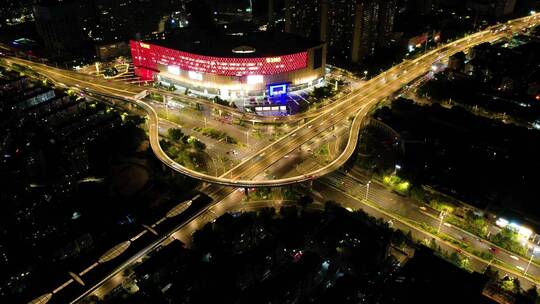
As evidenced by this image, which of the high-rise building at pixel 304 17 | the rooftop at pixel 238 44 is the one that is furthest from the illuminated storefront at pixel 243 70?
the high-rise building at pixel 304 17

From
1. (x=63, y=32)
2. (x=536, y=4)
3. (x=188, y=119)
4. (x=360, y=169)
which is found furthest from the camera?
(x=536, y=4)

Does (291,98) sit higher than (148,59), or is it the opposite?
(148,59)

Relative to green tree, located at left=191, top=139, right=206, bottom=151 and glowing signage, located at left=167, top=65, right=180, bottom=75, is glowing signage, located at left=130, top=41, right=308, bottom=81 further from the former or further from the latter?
green tree, located at left=191, top=139, right=206, bottom=151

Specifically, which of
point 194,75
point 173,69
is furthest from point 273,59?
point 173,69

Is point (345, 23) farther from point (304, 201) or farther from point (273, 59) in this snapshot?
point (304, 201)

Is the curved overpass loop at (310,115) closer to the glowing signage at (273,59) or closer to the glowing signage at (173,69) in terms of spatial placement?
the glowing signage at (173,69)

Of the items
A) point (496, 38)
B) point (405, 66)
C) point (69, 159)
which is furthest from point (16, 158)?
point (496, 38)

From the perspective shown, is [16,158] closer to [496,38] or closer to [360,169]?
[360,169]
